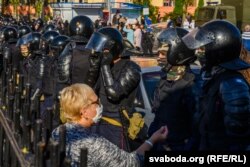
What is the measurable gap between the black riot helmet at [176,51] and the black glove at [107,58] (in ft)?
1.59

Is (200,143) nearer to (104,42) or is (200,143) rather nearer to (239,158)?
(239,158)

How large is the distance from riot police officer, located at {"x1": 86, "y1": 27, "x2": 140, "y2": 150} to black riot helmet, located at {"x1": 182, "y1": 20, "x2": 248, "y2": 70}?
915 millimetres

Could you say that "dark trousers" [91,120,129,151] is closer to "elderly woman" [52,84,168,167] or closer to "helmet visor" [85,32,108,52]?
"helmet visor" [85,32,108,52]

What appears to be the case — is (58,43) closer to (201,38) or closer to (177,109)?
(177,109)

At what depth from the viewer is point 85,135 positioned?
300 centimetres

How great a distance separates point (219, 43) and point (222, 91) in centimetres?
51

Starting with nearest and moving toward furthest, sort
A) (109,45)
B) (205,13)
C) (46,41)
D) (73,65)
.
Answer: (109,45) < (73,65) < (46,41) < (205,13)

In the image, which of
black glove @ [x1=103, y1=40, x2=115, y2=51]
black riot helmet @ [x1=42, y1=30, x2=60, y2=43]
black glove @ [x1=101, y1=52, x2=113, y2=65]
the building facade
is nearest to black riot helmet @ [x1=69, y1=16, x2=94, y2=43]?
black glove @ [x1=103, y1=40, x2=115, y2=51]

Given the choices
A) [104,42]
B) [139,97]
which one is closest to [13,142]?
[104,42]

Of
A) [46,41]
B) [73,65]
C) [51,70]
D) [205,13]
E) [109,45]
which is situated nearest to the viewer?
[109,45]

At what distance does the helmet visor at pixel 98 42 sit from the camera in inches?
197

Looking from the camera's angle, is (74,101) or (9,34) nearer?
(74,101)

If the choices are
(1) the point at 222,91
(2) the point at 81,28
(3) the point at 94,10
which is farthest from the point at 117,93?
(3) the point at 94,10

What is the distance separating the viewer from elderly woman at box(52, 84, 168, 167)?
2.94 m
